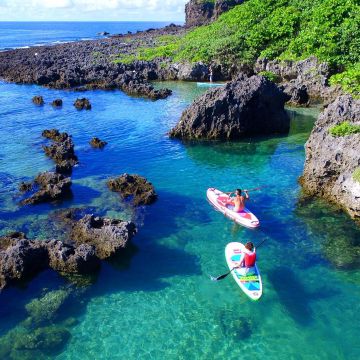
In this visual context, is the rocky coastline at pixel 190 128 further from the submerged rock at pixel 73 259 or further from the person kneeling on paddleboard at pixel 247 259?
the person kneeling on paddleboard at pixel 247 259

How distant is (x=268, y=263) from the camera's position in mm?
19250

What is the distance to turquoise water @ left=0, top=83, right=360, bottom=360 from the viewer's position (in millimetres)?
15031

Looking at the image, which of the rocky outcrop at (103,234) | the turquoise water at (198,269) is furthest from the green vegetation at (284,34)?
the rocky outcrop at (103,234)

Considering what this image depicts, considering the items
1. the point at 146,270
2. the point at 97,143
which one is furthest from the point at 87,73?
the point at 146,270

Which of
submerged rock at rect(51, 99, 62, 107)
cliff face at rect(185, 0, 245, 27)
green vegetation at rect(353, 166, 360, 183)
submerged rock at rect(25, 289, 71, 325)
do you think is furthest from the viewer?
cliff face at rect(185, 0, 245, 27)

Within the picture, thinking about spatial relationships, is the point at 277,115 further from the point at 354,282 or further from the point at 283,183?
the point at 354,282

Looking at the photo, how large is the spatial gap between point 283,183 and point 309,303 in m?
12.0

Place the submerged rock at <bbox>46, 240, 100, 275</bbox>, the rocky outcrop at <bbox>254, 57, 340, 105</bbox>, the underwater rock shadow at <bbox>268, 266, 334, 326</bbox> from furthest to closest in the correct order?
1. the rocky outcrop at <bbox>254, 57, 340, 105</bbox>
2. the submerged rock at <bbox>46, 240, 100, 275</bbox>
3. the underwater rock shadow at <bbox>268, 266, 334, 326</bbox>

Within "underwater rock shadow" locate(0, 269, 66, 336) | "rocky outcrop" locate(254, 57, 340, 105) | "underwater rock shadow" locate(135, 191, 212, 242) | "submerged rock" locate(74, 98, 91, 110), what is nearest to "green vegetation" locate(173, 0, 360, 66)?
"rocky outcrop" locate(254, 57, 340, 105)

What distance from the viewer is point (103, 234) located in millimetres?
20094

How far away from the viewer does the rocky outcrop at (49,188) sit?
2523 centimetres

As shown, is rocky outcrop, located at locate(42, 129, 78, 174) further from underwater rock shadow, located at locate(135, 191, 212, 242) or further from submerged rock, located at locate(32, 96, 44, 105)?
submerged rock, located at locate(32, 96, 44, 105)

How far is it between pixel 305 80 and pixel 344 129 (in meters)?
26.0

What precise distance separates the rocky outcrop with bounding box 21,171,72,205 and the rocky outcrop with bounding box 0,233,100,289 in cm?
636
